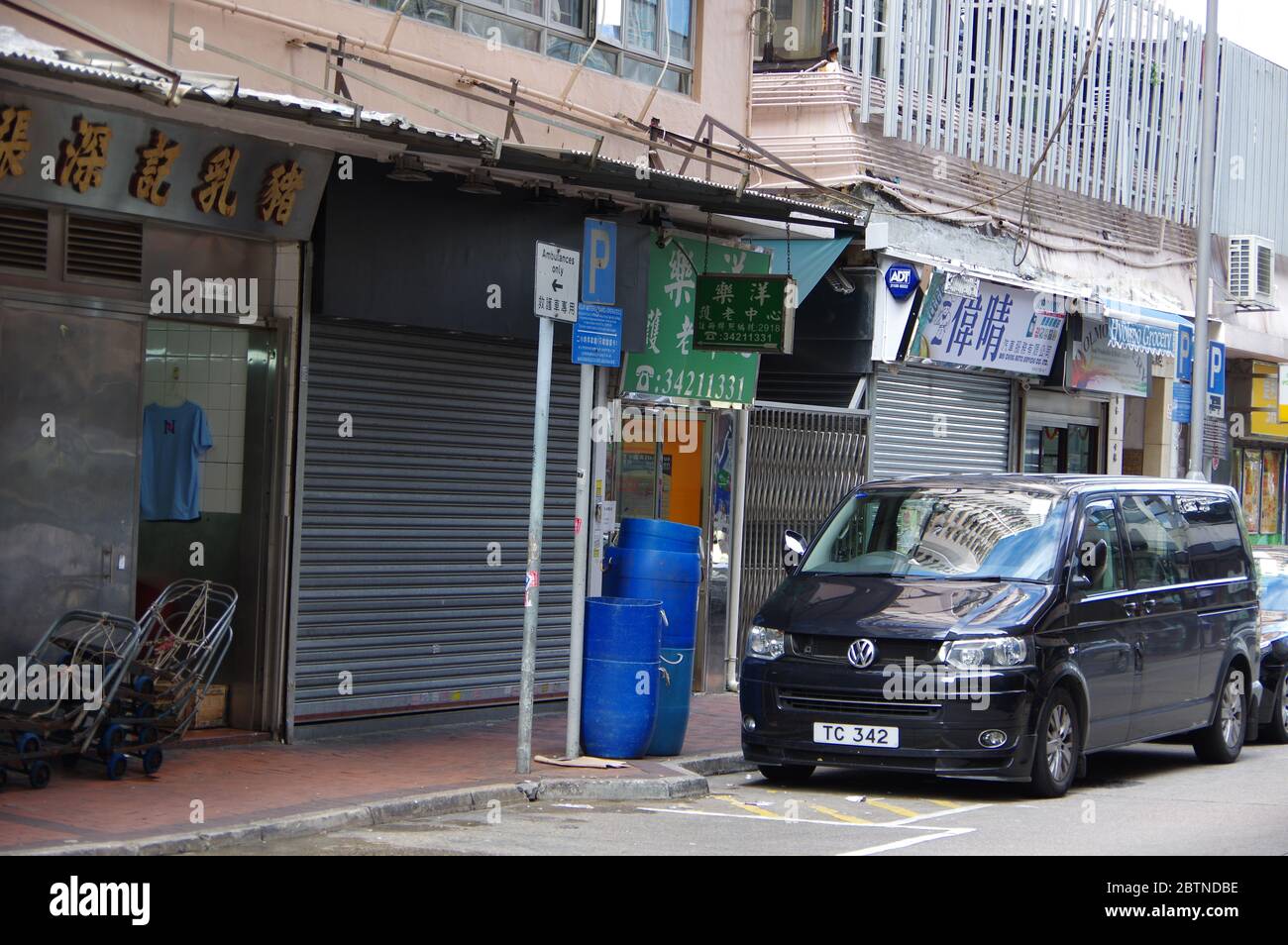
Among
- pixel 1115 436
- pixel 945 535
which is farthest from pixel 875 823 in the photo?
pixel 1115 436

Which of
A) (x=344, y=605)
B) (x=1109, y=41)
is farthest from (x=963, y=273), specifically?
(x=344, y=605)

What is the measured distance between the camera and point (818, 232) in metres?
16.3

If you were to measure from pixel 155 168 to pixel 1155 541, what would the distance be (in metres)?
7.20

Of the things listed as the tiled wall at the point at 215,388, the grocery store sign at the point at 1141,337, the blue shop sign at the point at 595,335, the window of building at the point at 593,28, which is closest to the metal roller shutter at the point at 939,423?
the grocery store sign at the point at 1141,337

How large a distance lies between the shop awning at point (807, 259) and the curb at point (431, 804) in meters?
5.97

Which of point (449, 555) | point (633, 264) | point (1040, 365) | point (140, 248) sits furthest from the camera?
point (1040, 365)

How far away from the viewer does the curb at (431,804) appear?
796 centimetres

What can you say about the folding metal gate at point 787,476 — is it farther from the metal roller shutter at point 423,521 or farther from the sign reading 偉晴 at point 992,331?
the metal roller shutter at point 423,521

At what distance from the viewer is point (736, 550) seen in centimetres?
1625

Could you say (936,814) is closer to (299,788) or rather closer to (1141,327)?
(299,788)

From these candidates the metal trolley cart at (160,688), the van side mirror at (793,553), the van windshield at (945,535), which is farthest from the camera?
the van side mirror at (793,553)

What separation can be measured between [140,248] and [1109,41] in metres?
15.3

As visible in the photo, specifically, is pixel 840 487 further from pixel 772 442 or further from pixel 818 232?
pixel 818 232
